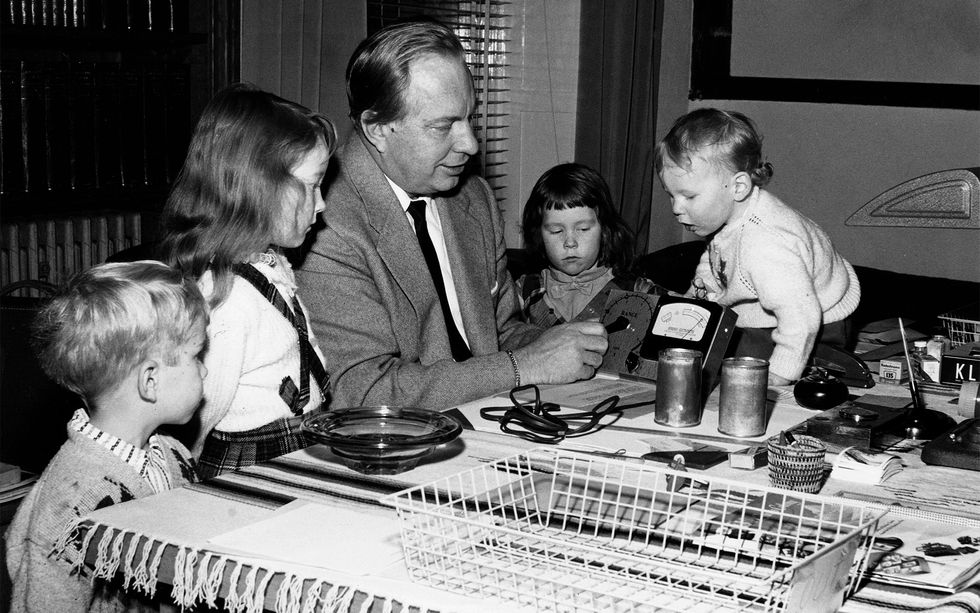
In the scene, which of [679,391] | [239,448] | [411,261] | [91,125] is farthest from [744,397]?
[91,125]

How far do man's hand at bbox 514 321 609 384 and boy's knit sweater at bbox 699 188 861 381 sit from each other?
1.29ft

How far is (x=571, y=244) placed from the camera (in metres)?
3.44

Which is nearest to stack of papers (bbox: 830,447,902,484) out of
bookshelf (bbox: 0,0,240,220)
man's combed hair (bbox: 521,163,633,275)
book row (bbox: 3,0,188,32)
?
man's combed hair (bbox: 521,163,633,275)

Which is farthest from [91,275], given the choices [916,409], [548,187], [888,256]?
[888,256]

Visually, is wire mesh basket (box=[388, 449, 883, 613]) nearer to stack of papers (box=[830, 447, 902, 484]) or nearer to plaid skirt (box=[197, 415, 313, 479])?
stack of papers (box=[830, 447, 902, 484])

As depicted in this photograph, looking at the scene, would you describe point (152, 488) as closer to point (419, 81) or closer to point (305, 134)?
point (305, 134)

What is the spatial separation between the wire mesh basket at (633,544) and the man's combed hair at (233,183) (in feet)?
2.33

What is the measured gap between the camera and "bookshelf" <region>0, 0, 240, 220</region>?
10.8 ft

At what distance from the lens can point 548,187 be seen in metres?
3.39

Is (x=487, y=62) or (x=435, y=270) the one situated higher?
(x=487, y=62)

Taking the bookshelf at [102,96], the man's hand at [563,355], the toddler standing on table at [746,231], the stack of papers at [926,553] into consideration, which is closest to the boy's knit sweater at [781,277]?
the toddler standing on table at [746,231]

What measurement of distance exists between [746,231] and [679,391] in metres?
0.67

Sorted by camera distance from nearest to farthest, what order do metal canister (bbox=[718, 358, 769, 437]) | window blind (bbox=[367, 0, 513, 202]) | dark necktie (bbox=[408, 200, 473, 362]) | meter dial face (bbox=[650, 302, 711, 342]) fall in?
1. metal canister (bbox=[718, 358, 769, 437])
2. meter dial face (bbox=[650, 302, 711, 342])
3. dark necktie (bbox=[408, 200, 473, 362])
4. window blind (bbox=[367, 0, 513, 202])

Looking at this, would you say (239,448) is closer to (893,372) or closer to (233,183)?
(233,183)
